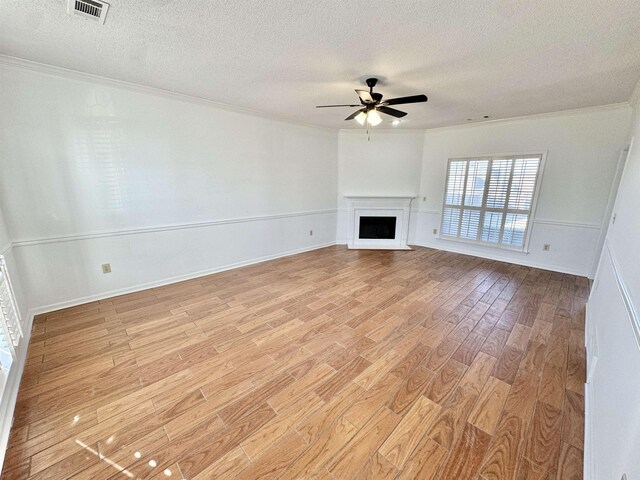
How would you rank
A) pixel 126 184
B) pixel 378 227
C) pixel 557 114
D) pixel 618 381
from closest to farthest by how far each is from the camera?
pixel 618 381 < pixel 126 184 < pixel 557 114 < pixel 378 227

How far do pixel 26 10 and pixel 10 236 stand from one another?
1.97 m

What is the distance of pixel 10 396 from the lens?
1.62m

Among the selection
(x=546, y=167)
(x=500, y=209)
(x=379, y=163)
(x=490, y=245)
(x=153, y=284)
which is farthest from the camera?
(x=379, y=163)

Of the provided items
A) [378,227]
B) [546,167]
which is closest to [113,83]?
[378,227]

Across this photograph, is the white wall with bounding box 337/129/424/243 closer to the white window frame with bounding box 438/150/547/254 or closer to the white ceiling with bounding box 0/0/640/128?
the white window frame with bounding box 438/150/547/254

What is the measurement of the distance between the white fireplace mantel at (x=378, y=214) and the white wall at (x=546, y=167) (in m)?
0.28

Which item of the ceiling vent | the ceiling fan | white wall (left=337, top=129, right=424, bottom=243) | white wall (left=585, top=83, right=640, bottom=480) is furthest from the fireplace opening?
the ceiling vent

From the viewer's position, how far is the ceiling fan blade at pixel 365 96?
2533 mm

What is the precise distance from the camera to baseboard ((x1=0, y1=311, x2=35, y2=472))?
1378 mm

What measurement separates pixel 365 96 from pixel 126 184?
2902mm

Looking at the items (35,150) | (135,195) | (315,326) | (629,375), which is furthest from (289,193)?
(629,375)

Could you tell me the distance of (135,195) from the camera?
10.3 ft

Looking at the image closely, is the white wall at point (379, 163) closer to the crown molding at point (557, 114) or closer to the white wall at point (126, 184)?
the crown molding at point (557, 114)

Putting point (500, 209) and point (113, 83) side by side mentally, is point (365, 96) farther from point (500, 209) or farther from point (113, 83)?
point (500, 209)
